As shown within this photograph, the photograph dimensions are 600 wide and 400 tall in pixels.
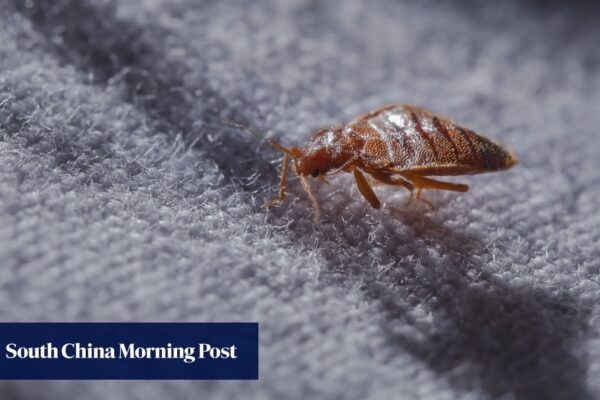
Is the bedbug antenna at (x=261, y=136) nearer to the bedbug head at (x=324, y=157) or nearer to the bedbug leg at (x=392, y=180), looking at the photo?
the bedbug head at (x=324, y=157)

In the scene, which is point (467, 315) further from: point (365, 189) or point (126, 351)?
point (126, 351)

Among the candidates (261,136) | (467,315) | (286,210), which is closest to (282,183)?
(286,210)

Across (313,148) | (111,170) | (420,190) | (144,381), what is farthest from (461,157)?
(144,381)

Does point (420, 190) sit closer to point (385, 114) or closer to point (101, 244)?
point (385, 114)

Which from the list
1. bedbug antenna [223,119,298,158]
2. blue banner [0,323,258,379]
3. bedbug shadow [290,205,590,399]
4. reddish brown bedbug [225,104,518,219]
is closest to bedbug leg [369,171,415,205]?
reddish brown bedbug [225,104,518,219]

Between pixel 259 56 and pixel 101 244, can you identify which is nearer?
pixel 101 244
